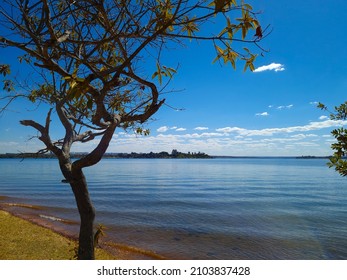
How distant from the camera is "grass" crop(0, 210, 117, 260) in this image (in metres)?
8.84

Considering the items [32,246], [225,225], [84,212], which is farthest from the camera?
[225,225]

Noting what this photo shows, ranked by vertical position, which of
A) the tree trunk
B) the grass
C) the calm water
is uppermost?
the tree trunk

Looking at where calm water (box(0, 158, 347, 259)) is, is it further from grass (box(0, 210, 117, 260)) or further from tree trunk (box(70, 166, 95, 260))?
tree trunk (box(70, 166, 95, 260))

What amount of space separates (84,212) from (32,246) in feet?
20.7

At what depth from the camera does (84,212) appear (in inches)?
200

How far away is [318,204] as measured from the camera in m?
27.8

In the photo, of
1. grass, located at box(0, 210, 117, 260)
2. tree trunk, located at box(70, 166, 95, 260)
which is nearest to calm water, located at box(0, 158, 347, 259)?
grass, located at box(0, 210, 117, 260)

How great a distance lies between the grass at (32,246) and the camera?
29.0 ft

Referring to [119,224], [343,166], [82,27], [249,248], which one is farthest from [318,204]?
[82,27]

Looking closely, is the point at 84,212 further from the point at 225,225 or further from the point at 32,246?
the point at 225,225

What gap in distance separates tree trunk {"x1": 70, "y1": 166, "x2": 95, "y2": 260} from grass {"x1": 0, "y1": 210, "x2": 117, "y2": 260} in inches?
94.9

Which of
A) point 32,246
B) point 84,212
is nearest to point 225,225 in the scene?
point 32,246

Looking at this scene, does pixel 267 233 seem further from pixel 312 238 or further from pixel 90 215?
pixel 90 215
